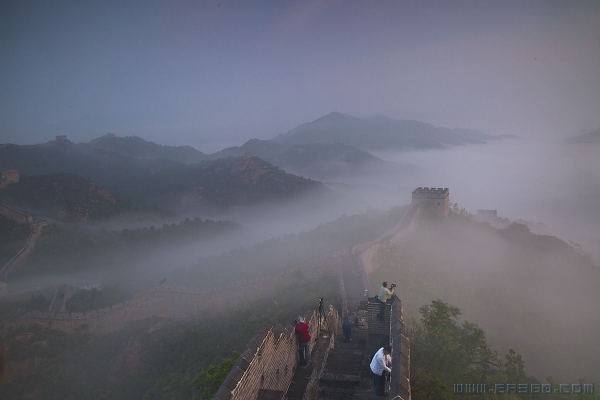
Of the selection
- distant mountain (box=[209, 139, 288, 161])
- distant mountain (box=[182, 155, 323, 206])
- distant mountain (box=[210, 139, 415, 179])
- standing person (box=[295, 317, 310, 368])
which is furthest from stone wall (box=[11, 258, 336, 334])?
distant mountain (box=[209, 139, 288, 161])

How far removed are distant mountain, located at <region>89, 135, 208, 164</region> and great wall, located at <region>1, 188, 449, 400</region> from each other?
70.1 m

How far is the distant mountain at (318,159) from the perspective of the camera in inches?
3381

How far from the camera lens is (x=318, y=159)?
293ft

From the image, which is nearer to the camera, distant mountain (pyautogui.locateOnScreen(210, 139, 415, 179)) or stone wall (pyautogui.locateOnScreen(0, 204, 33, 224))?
stone wall (pyautogui.locateOnScreen(0, 204, 33, 224))

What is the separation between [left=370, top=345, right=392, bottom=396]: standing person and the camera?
20.0 ft

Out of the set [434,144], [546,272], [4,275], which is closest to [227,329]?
[4,275]

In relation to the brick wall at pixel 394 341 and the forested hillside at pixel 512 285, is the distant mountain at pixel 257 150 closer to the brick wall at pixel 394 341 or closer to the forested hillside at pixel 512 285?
the forested hillside at pixel 512 285

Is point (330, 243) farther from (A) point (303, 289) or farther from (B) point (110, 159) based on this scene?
(B) point (110, 159)

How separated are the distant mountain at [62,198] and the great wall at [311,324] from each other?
20526 millimetres

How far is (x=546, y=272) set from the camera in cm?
2709

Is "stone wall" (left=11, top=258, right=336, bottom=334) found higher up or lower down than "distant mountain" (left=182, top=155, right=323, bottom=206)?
lower down

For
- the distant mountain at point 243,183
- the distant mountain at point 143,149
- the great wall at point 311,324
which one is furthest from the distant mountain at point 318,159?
the great wall at point 311,324

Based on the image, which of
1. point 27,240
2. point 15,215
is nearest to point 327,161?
point 15,215

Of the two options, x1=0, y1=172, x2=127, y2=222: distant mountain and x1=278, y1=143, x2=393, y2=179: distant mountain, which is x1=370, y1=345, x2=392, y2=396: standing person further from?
x1=278, y1=143, x2=393, y2=179: distant mountain
